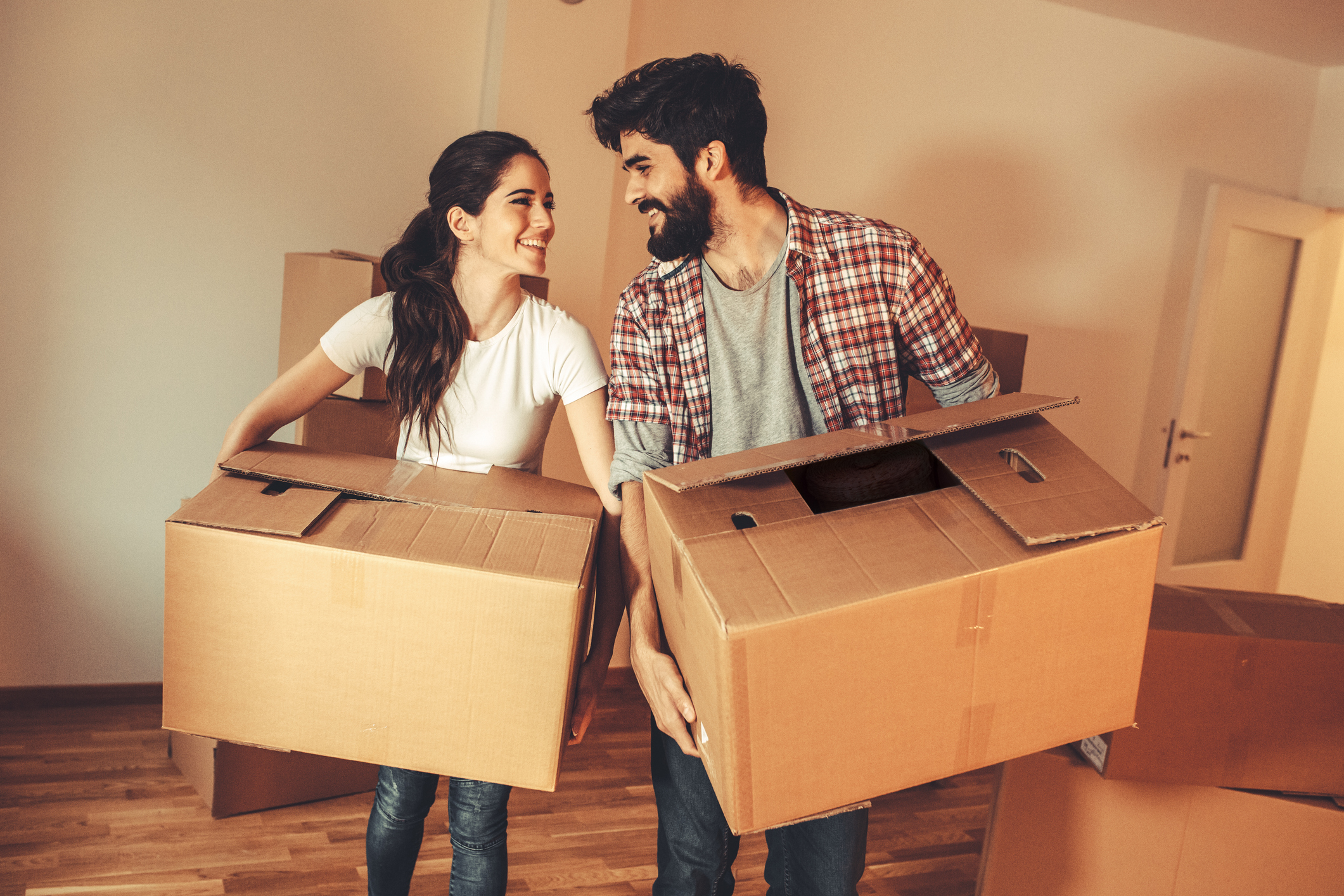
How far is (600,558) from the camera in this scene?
1.12 meters

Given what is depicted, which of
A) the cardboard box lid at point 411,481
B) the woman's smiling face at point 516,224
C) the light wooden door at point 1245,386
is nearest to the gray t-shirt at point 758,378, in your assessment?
the cardboard box lid at point 411,481

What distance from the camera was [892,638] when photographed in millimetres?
772

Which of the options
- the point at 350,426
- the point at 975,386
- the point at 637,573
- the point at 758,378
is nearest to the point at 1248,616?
the point at 975,386

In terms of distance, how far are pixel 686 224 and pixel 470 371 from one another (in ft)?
1.29

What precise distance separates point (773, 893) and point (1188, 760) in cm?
66

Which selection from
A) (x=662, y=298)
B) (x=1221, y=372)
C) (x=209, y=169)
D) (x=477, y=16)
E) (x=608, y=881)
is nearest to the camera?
(x=662, y=298)

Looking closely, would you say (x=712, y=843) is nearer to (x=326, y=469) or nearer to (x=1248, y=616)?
(x=326, y=469)

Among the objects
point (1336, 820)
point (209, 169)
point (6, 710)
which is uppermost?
point (209, 169)

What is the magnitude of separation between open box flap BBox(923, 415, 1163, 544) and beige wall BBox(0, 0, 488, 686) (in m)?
1.89

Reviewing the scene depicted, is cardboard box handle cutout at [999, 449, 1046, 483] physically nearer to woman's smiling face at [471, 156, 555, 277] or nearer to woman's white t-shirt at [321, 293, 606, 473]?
woman's white t-shirt at [321, 293, 606, 473]

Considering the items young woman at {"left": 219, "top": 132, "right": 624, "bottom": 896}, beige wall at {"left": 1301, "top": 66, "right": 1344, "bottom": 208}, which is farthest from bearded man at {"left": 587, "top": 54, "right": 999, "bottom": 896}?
beige wall at {"left": 1301, "top": 66, "right": 1344, "bottom": 208}

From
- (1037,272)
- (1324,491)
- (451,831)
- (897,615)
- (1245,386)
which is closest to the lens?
(897,615)

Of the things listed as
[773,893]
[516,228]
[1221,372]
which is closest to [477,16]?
[516,228]

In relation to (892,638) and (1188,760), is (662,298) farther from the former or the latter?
(1188,760)
